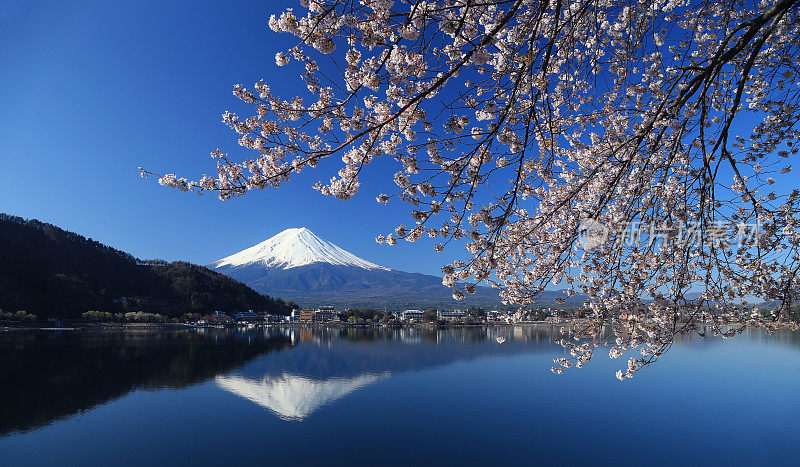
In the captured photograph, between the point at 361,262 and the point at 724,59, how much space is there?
448ft

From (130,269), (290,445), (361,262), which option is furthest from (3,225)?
(361,262)

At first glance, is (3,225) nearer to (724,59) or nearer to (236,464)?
(236,464)

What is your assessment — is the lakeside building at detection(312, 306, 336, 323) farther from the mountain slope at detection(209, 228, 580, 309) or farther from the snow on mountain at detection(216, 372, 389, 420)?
the snow on mountain at detection(216, 372, 389, 420)

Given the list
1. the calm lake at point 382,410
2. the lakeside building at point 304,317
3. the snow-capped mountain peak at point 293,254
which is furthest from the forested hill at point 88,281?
the snow-capped mountain peak at point 293,254

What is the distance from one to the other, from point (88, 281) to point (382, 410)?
40039mm

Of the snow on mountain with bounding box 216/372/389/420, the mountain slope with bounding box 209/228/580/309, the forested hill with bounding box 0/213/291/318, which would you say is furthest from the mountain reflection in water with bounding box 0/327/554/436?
the mountain slope with bounding box 209/228/580/309

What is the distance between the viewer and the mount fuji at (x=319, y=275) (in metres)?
105

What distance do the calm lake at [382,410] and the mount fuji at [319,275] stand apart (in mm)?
75405

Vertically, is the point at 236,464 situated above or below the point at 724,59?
below

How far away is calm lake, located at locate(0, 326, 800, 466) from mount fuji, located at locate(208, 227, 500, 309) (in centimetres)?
7541

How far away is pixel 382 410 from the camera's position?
13.2 m

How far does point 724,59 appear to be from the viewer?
2.06 metres

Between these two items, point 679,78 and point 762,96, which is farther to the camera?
point 762,96

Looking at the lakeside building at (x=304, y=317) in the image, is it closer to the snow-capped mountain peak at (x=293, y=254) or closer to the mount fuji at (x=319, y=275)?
the mount fuji at (x=319, y=275)
